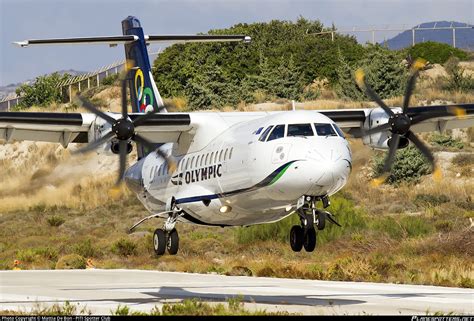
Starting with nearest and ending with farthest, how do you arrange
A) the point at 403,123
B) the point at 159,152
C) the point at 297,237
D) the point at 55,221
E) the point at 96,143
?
the point at 297,237 → the point at 403,123 → the point at 96,143 → the point at 159,152 → the point at 55,221

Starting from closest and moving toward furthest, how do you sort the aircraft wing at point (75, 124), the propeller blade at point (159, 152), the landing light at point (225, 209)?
the landing light at point (225, 209) < the propeller blade at point (159, 152) < the aircraft wing at point (75, 124)

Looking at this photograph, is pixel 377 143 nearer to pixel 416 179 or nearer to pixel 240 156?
pixel 240 156

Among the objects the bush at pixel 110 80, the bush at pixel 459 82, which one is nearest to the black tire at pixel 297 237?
the bush at pixel 459 82

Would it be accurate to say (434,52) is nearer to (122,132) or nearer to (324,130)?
(122,132)

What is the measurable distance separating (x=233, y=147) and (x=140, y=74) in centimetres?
1012

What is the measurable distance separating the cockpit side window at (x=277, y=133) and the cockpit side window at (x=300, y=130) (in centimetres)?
20

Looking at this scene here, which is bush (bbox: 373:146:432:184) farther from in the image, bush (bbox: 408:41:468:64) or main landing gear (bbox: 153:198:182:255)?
main landing gear (bbox: 153:198:182:255)

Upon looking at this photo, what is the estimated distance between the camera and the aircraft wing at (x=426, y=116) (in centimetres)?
2922

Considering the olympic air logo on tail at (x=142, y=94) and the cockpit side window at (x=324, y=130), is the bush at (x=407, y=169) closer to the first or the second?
the olympic air logo on tail at (x=142, y=94)

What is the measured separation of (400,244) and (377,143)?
659 inches

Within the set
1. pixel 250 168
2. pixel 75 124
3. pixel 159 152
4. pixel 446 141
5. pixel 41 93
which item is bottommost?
pixel 446 141

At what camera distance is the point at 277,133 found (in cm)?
2478

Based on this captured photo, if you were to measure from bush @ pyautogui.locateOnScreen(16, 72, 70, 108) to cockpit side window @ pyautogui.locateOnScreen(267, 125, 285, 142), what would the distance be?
64863 millimetres

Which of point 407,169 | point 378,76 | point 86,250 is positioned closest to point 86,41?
point 86,250
